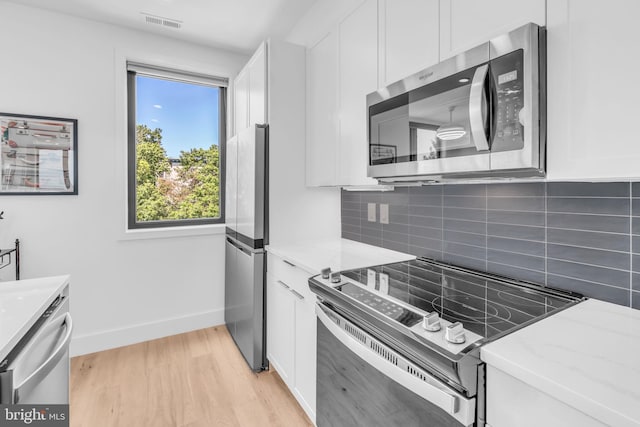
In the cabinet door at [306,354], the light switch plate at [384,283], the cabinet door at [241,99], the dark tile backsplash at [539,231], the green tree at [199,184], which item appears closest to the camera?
the dark tile backsplash at [539,231]

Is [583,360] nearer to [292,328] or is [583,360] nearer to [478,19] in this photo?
[478,19]

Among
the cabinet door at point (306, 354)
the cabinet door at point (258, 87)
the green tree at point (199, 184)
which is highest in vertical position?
the cabinet door at point (258, 87)

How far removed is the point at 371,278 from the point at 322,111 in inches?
47.1

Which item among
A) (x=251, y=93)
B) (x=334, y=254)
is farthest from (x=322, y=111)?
(x=334, y=254)

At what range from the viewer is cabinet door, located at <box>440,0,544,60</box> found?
0.98 meters

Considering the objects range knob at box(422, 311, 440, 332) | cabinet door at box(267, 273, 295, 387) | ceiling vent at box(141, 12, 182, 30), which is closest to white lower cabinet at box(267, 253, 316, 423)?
cabinet door at box(267, 273, 295, 387)

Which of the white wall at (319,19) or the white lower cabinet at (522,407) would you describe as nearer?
the white lower cabinet at (522,407)

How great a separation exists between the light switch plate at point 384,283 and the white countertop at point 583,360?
47 centimetres

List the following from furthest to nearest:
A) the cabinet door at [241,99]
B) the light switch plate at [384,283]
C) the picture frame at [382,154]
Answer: the cabinet door at [241,99] → the picture frame at [382,154] → the light switch plate at [384,283]

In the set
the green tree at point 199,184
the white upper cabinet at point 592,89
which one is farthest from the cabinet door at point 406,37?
the green tree at point 199,184

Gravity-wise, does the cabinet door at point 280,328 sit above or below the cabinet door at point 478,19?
below

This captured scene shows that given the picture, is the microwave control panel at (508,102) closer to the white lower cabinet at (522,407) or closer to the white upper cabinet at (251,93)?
the white lower cabinet at (522,407)

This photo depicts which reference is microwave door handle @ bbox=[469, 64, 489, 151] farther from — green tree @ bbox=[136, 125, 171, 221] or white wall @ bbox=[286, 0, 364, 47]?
green tree @ bbox=[136, 125, 171, 221]

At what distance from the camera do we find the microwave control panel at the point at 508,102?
0.96 meters
